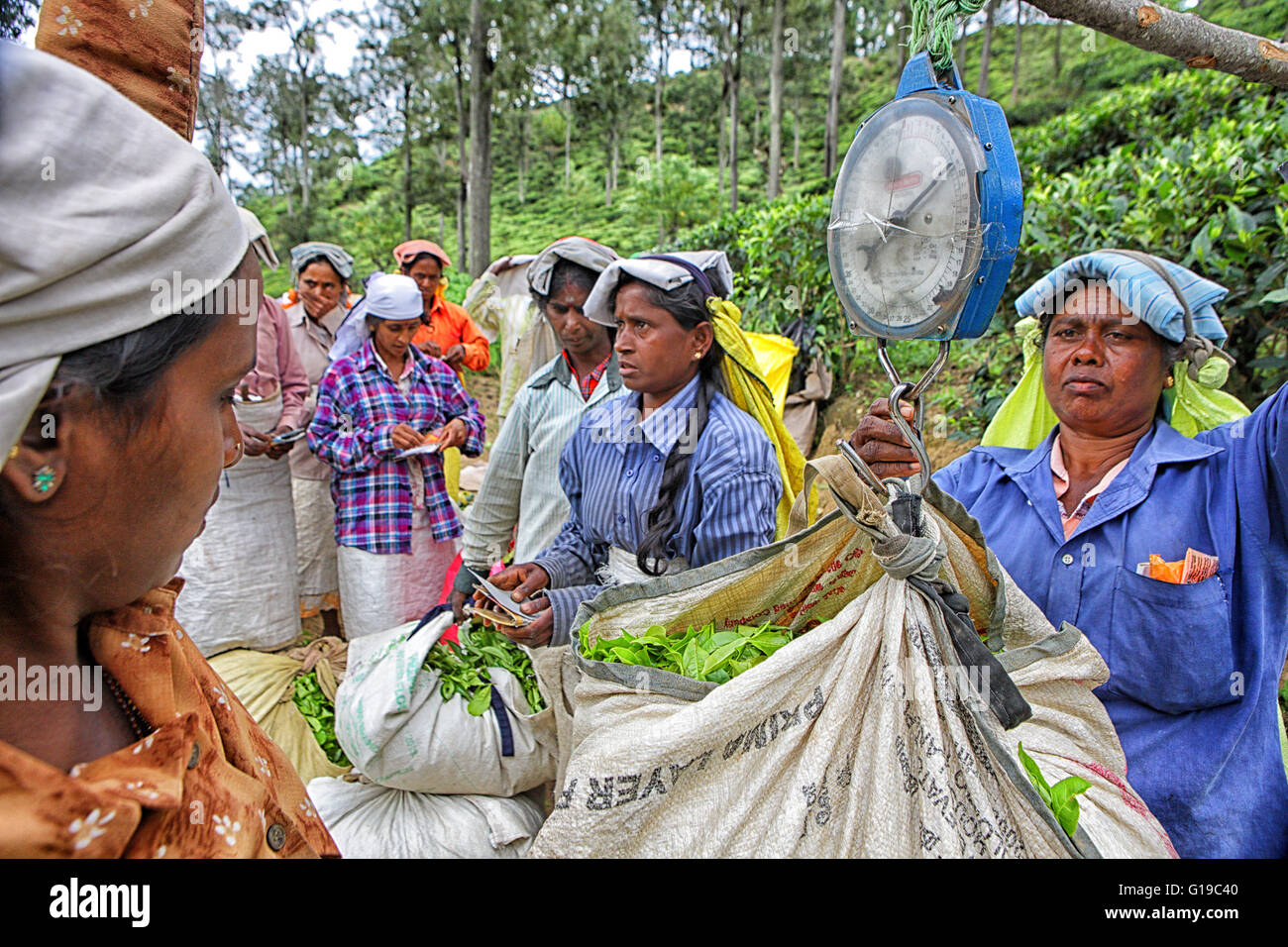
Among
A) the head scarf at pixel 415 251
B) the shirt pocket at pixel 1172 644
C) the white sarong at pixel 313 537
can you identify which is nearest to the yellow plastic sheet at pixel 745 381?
the shirt pocket at pixel 1172 644

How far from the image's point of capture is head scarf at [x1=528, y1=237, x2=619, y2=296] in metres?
3.39

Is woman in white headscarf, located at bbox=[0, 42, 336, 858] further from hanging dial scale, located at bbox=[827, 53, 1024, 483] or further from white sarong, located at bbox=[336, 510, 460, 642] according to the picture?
white sarong, located at bbox=[336, 510, 460, 642]

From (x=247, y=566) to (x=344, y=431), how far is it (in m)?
0.76

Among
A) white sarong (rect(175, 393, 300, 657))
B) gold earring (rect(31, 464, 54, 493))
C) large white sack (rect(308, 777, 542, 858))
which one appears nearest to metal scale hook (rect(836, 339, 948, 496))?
gold earring (rect(31, 464, 54, 493))

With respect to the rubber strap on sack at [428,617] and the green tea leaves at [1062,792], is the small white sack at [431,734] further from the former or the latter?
the green tea leaves at [1062,792]

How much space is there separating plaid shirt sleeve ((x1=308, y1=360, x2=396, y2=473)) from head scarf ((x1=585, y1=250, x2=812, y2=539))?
147cm

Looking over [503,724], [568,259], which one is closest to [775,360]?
[568,259]

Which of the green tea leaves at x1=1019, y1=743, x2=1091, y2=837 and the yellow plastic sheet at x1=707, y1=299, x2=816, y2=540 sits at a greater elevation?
the yellow plastic sheet at x1=707, y1=299, x2=816, y2=540

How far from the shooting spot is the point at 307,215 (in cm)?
2647

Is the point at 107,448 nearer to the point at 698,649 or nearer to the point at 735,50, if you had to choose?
the point at 698,649

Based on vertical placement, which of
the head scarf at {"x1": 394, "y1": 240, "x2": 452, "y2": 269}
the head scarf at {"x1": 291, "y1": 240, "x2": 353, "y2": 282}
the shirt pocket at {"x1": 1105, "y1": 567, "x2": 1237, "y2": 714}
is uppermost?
the head scarf at {"x1": 394, "y1": 240, "x2": 452, "y2": 269}

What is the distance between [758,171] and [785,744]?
40.0 m

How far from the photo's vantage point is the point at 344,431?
3.68 m

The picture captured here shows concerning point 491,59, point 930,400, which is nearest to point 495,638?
point 930,400
